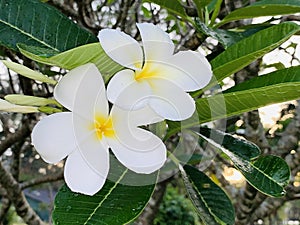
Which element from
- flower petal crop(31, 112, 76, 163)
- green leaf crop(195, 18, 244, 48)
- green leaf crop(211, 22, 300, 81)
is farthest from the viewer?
green leaf crop(195, 18, 244, 48)

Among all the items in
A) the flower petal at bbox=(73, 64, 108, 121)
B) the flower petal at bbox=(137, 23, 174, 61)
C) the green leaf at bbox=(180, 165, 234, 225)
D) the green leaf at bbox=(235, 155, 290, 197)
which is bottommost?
the green leaf at bbox=(180, 165, 234, 225)

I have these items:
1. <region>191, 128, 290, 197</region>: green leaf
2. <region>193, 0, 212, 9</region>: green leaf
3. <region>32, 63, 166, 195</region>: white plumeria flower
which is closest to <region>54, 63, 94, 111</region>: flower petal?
<region>32, 63, 166, 195</region>: white plumeria flower

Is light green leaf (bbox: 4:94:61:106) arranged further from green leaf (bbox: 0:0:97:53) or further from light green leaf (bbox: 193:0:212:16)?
light green leaf (bbox: 193:0:212:16)

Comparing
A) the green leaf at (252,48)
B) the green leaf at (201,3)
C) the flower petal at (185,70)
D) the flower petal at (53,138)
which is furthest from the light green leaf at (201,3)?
the flower petal at (53,138)

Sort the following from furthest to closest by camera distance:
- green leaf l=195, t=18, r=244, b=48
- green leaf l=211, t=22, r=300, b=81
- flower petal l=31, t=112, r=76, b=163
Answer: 1. green leaf l=195, t=18, r=244, b=48
2. green leaf l=211, t=22, r=300, b=81
3. flower petal l=31, t=112, r=76, b=163

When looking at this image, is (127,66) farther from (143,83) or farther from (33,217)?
(33,217)

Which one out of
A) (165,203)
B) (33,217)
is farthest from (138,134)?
(165,203)

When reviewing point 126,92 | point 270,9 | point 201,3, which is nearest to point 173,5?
point 201,3
